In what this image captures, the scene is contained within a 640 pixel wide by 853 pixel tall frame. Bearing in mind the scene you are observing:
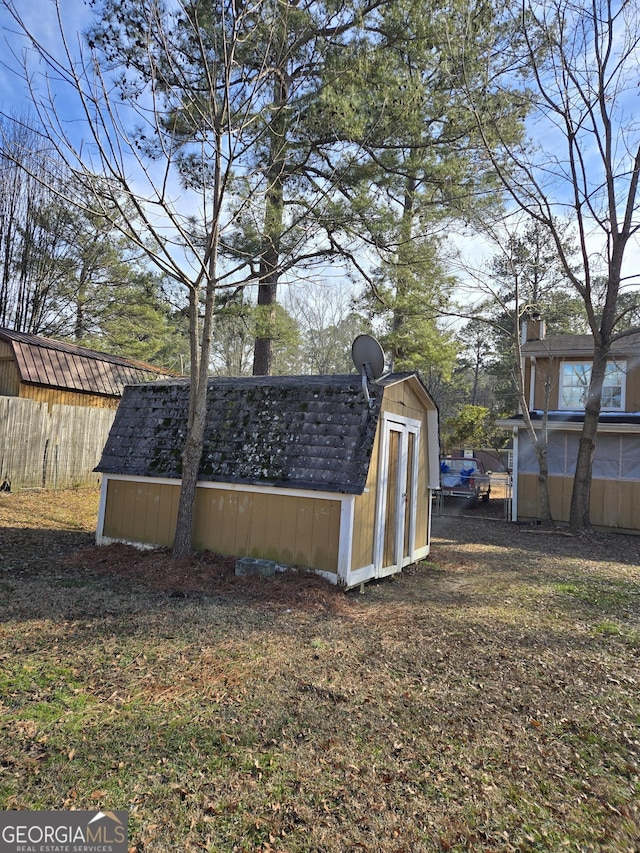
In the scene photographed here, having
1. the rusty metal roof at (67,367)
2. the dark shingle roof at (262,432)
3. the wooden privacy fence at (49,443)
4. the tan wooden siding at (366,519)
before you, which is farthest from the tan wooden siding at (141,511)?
the rusty metal roof at (67,367)

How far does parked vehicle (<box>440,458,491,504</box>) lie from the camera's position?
58.0ft

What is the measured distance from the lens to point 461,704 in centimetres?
343

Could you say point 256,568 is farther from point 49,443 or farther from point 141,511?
point 49,443

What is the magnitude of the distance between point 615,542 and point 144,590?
408 inches

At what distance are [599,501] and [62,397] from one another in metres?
14.5

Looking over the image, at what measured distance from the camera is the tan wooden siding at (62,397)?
12359 mm

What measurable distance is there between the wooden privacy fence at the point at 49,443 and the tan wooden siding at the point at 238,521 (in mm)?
4565

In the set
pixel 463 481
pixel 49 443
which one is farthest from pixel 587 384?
pixel 49 443

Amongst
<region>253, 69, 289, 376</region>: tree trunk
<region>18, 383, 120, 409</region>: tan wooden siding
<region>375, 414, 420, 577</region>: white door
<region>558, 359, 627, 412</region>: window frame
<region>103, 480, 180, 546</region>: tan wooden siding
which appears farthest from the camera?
<region>558, 359, 627, 412</region>: window frame

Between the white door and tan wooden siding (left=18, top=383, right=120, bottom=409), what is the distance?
29.1ft

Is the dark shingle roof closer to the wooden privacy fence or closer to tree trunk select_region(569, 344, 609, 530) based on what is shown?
the wooden privacy fence

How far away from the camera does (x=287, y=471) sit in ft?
20.8

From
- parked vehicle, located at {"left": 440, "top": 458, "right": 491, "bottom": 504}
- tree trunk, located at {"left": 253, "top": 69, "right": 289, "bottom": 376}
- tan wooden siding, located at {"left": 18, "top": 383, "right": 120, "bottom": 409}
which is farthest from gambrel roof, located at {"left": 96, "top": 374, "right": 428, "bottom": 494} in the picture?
parked vehicle, located at {"left": 440, "top": 458, "right": 491, "bottom": 504}

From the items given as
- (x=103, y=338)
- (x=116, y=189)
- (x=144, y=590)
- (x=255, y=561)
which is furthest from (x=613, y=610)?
(x=103, y=338)
